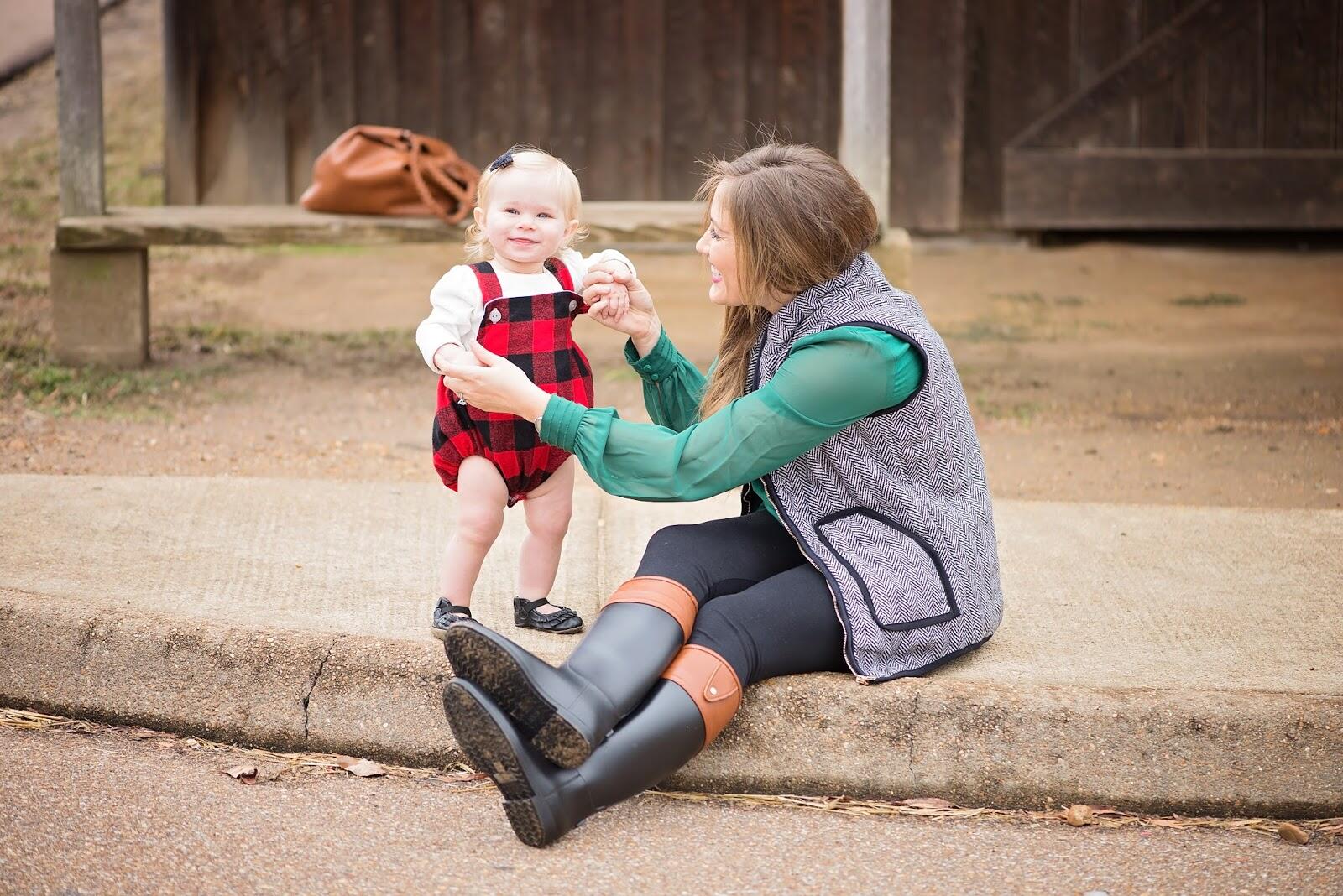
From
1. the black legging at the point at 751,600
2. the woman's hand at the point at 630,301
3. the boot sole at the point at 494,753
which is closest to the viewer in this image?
the boot sole at the point at 494,753

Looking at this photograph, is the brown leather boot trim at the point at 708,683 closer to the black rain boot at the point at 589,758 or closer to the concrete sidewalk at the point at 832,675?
the black rain boot at the point at 589,758

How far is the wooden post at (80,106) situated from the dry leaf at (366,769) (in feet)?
12.9

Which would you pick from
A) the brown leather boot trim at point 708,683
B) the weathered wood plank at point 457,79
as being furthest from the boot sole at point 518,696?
the weathered wood plank at point 457,79

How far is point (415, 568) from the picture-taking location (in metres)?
3.21

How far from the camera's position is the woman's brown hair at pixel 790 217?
241cm

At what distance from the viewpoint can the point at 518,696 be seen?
211 centimetres

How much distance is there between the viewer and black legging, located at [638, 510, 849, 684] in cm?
234

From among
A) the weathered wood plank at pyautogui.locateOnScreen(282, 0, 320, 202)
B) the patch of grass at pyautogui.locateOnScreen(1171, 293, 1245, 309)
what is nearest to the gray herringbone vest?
the patch of grass at pyautogui.locateOnScreen(1171, 293, 1245, 309)

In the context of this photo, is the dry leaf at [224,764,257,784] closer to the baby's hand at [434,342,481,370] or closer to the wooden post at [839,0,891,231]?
the baby's hand at [434,342,481,370]

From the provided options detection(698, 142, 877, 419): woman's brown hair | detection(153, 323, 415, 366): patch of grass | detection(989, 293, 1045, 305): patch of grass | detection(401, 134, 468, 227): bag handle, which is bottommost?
detection(153, 323, 415, 366): patch of grass

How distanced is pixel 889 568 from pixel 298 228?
3922mm

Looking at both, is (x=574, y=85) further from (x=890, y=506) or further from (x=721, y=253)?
(x=890, y=506)

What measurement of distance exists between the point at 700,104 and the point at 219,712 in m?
6.71

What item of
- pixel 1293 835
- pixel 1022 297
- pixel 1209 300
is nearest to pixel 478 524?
pixel 1293 835
